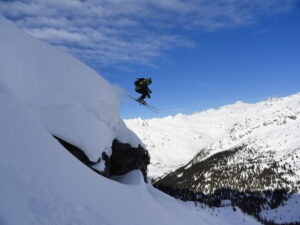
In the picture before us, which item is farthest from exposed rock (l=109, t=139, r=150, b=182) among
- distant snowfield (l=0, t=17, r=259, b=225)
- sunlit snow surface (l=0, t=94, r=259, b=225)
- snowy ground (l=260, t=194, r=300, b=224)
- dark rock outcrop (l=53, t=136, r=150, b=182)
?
snowy ground (l=260, t=194, r=300, b=224)

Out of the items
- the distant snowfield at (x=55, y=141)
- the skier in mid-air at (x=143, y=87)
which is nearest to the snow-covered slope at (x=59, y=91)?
the distant snowfield at (x=55, y=141)

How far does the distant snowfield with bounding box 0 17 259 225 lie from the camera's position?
241 inches

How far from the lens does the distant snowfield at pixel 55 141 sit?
6.13 meters

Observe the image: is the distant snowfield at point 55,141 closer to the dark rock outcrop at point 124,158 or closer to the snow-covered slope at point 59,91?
the snow-covered slope at point 59,91

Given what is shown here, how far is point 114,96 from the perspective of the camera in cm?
1767

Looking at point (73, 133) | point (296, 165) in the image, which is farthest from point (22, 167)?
point (296, 165)

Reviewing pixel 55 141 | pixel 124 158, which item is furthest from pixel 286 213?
pixel 55 141

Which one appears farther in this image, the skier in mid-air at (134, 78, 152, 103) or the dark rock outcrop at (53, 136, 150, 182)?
the skier in mid-air at (134, 78, 152, 103)

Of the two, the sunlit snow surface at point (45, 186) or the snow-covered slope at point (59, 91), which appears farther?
the snow-covered slope at point (59, 91)

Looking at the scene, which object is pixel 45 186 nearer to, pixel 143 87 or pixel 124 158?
pixel 124 158

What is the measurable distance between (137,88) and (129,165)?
21.8ft

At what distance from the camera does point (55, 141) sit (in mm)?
9258

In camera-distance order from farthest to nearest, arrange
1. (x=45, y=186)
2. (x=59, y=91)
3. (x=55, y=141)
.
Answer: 1. (x=59, y=91)
2. (x=55, y=141)
3. (x=45, y=186)

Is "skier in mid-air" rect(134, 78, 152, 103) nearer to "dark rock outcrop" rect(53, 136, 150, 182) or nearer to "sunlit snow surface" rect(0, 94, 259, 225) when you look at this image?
"dark rock outcrop" rect(53, 136, 150, 182)
